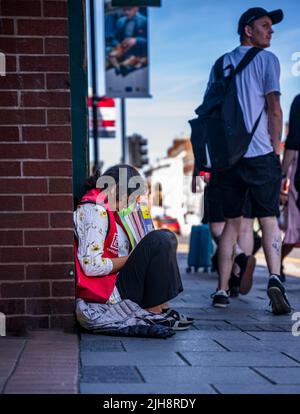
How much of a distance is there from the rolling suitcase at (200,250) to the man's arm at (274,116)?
442 cm

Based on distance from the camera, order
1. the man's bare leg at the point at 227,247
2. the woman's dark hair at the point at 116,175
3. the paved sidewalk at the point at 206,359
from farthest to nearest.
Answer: the man's bare leg at the point at 227,247, the woman's dark hair at the point at 116,175, the paved sidewalk at the point at 206,359

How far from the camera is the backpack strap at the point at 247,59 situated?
5863 millimetres

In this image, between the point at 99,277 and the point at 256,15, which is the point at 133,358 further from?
the point at 256,15

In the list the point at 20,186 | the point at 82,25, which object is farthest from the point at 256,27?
the point at 20,186

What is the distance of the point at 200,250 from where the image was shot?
10203 mm

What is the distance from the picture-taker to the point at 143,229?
199 inches

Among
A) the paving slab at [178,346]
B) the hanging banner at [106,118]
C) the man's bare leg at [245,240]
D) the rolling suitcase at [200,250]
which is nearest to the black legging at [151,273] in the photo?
the paving slab at [178,346]

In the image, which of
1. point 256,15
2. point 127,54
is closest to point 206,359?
point 256,15

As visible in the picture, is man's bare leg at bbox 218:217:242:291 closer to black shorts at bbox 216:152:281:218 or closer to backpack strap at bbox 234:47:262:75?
black shorts at bbox 216:152:281:218

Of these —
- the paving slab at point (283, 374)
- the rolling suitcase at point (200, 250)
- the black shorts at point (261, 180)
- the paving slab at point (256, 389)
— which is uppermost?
the black shorts at point (261, 180)

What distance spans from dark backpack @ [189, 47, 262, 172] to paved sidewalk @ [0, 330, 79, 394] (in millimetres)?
1886

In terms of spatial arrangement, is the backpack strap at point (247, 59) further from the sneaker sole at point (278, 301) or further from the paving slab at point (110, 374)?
the paving slab at point (110, 374)
